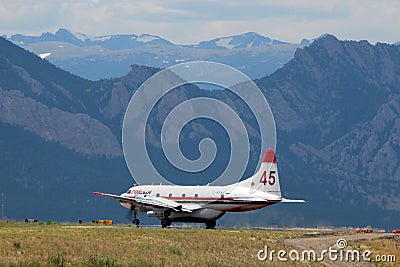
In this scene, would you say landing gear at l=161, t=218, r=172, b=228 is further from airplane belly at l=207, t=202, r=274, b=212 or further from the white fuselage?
airplane belly at l=207, t=202, r=274, b=212

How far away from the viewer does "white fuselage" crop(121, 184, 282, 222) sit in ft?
407

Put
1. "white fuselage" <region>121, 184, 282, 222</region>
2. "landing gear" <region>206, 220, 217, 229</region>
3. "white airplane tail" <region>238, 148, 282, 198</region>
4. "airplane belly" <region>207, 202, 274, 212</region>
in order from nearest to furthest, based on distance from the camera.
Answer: "white fuselage" <region>121, 184, 282, 222</region>, "airplane belly" <region>207, 202, 274, 212</region>, "white airplane tail" <region>238, 148, 282, 198</region>, "landing gear" <region>206, 220, 217, 229</region>

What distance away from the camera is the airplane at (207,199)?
408 ft

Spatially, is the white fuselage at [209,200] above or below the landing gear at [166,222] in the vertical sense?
above

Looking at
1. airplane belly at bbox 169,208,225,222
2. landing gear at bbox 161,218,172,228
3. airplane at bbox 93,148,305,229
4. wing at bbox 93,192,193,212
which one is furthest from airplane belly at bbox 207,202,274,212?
landing gear at bbox 161,218,172,228

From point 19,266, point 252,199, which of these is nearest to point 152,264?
point 19,266

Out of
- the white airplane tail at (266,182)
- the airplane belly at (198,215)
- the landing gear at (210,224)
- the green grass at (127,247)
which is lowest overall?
the green grass at (127,247)

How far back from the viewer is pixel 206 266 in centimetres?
8088

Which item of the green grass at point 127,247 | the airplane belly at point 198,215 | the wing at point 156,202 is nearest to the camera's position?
the green grass at point 127,247

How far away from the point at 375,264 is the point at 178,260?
1839 centimetres

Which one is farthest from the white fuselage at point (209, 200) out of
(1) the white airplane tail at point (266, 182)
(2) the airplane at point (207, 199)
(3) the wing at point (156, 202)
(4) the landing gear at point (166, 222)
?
(1) the white airplane tail at point (266, 182)

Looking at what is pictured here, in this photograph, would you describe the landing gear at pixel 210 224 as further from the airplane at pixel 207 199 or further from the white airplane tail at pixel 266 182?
the white airplane tail at pixel 266 182

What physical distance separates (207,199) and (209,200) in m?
0.32

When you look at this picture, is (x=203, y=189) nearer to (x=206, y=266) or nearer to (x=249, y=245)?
(x=249, y=245)
